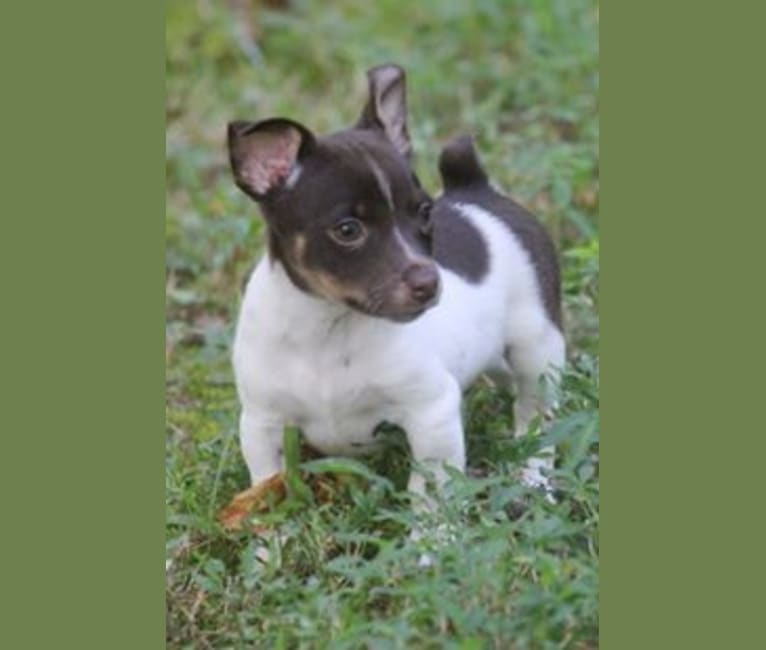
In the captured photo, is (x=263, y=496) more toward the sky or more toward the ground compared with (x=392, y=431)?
Answer: more toward the ground

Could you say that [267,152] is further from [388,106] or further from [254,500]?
[254,500]

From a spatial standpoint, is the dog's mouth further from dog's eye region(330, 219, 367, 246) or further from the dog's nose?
dog's eye region(330, 219, 367, 246)

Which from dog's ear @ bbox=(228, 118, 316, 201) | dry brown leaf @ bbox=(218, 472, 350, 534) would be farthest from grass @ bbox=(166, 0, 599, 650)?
dog's ear @ bbox=(228, 118, 316, 201)

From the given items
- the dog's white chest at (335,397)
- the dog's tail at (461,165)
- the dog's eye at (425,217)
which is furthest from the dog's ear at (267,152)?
the dog's tail at (461,165)

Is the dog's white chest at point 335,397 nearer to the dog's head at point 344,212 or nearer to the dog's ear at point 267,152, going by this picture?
the dog's head at point 344,212

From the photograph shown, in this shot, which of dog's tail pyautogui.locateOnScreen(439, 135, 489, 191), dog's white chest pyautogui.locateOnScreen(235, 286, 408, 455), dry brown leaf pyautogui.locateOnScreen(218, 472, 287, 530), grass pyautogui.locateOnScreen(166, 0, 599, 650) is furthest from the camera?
dog's tail pyautogui.locateOnScreen(439, 135, 489, 191)

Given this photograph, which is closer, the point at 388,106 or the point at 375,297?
the point at 375,297

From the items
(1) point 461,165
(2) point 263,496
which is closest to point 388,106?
(1) point 461,165
